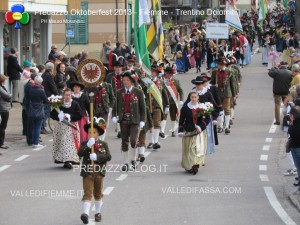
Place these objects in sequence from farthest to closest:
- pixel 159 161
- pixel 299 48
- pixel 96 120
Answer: pixel 299 48 → pixel 159 161 → pixel 96 120

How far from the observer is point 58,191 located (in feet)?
50.5

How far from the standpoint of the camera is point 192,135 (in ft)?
57.2

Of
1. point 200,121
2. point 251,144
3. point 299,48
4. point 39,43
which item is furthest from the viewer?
point 299,48

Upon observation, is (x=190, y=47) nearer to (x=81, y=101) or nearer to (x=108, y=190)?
(x=81, y=101)

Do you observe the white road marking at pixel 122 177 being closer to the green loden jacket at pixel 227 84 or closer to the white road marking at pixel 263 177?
the white road marking at pixel 263 177

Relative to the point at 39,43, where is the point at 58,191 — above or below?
below

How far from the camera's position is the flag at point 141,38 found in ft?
67.1

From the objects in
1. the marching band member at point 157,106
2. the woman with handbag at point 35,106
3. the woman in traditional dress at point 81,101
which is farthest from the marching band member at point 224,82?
the woman in traditional dress at point 81,101

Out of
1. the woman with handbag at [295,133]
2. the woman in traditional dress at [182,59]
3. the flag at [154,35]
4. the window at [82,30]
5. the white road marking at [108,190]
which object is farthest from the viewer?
the window at [82,30]

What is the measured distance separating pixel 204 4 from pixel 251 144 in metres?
52.7

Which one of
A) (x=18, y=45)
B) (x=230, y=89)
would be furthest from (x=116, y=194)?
(x=18, y=45)

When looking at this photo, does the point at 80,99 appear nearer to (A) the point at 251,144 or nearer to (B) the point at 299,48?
(A) the point at 251,144

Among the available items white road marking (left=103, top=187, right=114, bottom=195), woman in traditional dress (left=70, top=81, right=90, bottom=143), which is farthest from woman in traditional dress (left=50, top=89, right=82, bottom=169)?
white road marking (left=103, top=187, right=114, bottom=195)

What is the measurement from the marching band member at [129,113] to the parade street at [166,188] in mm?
630
